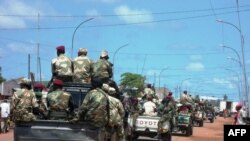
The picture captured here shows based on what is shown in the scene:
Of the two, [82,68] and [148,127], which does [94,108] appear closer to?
[82,68]

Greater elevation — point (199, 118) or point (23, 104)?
point (23, 104)

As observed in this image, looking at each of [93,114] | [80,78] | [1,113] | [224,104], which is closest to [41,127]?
[93,114]

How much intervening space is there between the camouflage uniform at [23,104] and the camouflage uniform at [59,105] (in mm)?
734

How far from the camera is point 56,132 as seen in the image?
1142cm

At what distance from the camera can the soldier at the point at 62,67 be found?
1482 centimetres

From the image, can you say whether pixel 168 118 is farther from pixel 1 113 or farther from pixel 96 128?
pixel 96 128

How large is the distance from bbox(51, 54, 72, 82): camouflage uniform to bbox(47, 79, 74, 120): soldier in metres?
2.14

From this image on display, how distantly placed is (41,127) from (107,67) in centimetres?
447

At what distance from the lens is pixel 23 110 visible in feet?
43.6

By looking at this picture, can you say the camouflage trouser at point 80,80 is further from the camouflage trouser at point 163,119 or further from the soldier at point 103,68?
the camouflage trouser at point 163,119

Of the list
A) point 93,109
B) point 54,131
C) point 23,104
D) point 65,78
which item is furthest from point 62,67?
point 54,131

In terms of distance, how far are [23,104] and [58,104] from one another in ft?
4.02

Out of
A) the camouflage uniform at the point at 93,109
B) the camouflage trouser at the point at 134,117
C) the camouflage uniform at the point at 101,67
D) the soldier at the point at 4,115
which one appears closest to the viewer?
the camouflage uniform at the point at 93,109

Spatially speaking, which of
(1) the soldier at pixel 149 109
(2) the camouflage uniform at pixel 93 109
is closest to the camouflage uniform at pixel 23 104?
(2) the camouflage uniform at pixel 93 109
